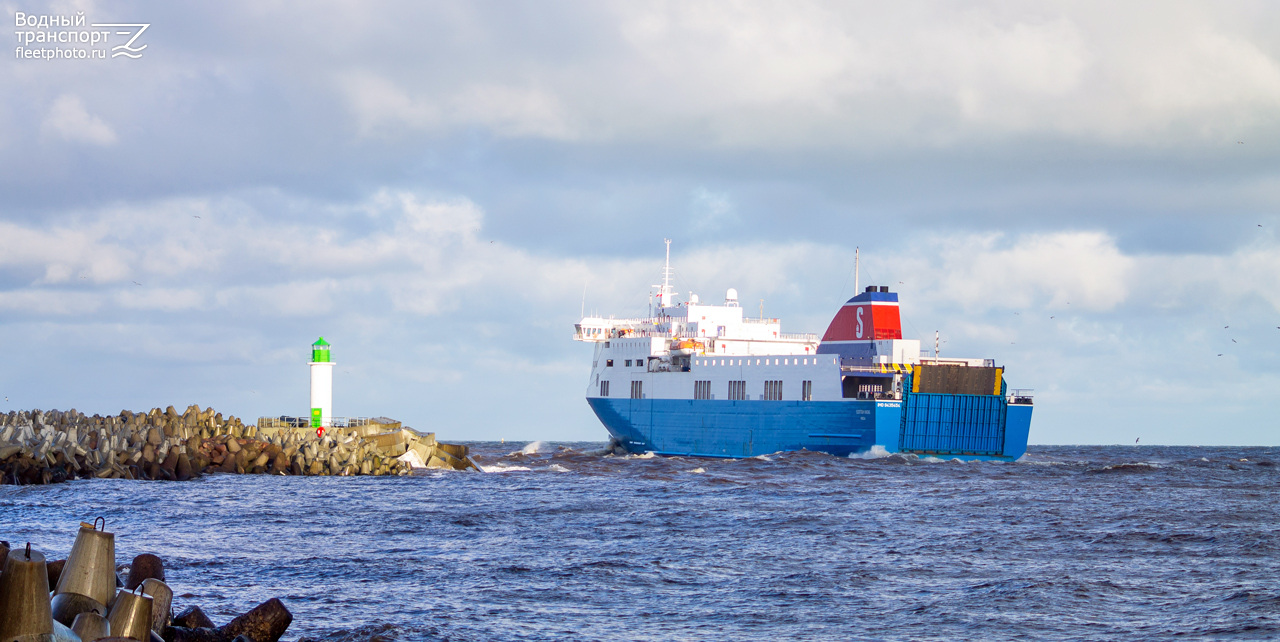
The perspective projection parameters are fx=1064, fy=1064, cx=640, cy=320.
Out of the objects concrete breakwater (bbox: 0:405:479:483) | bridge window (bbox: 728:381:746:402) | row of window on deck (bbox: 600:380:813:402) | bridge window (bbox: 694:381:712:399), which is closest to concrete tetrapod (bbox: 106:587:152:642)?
concrete breakwater (bbox: 0:405:479:483)

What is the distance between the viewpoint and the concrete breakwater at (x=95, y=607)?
688 cm

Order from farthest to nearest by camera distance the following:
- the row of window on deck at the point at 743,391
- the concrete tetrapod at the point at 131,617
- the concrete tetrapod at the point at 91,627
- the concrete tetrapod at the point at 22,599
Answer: the row of window on deck at the point at 743,391 → the concrete tetrapod at the point at 131,617 → the concrete tetrapod at the point at 91,627 → the concrete tetrapod at the point at 22,599

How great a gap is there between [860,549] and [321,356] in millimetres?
20486

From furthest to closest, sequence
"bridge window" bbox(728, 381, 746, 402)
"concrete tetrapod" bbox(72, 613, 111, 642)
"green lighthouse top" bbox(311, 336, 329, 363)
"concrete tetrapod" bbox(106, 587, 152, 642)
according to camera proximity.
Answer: "bridge window" bbox(728, 381, 746, 402) < "green lighthouse top" bbox(311, 336, 329, 363) < "concrete tetrapod" bbox(106, 587, 152, 642) < "concrete tetrapod" bbox(72, 613, 111, 642)

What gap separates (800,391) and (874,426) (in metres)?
4.09

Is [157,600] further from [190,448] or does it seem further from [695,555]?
[190,448]

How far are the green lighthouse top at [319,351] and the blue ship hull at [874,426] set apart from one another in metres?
18.0

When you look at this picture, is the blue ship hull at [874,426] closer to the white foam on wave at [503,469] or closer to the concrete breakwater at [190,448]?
the white foam on wave at [503,469]

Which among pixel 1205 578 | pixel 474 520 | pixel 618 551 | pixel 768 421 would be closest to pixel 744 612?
pixel 618 551

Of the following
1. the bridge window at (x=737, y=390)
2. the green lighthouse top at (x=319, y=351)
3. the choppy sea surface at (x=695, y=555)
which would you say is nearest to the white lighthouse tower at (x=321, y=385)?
the green lighthouse top at (x=319, y=351)

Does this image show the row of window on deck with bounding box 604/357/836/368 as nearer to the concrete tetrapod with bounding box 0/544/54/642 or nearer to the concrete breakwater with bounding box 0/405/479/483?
the concrete breakwater with bounding box 0/405/479/483

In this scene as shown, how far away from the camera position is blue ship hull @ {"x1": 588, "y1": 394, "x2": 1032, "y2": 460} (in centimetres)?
3831

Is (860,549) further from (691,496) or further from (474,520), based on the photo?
(691,496)

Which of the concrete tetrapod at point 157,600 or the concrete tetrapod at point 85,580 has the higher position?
the concrete tetrapod at point 85,580
